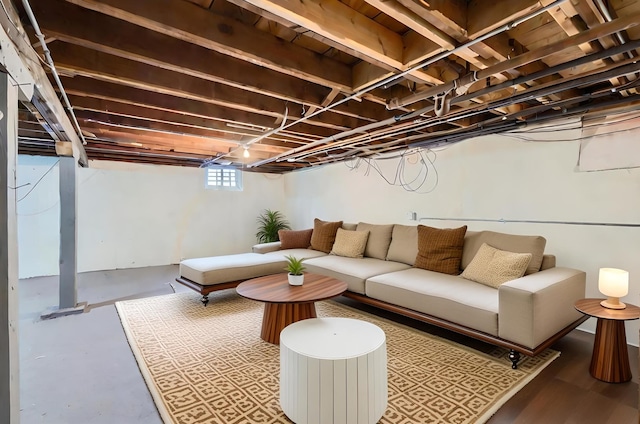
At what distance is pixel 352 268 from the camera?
367cm

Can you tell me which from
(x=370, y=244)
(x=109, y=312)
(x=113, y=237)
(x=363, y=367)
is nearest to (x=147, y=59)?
(x=363, y=367)

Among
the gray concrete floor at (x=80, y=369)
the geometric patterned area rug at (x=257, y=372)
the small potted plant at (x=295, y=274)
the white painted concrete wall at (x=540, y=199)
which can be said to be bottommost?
the gray concrete floor at (x=80, y=369)

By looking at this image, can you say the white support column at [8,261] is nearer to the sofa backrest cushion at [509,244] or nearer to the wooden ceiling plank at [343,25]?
the wooden ceiling plank at [343,25]

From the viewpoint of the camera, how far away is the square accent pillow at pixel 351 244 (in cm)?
430

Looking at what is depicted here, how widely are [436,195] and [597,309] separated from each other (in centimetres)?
220

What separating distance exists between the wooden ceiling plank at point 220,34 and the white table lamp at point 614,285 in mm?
2349

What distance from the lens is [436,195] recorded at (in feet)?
13.8

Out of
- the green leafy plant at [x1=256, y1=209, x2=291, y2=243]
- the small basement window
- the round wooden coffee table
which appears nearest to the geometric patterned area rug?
the round wooden coffee table

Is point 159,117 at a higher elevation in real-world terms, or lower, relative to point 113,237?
higher

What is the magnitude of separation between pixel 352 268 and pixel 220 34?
2.71 m

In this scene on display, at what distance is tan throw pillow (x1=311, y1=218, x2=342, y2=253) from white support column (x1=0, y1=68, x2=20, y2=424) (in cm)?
370

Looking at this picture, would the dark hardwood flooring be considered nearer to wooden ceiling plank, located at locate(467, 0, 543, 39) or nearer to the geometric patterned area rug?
the geometric patterned area rug

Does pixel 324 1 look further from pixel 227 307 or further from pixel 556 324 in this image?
pixel 227 307

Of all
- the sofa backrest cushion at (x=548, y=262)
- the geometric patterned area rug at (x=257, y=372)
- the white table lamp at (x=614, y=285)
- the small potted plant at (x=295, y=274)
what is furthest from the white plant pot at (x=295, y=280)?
the white table lamp at (x=614, y=285)
